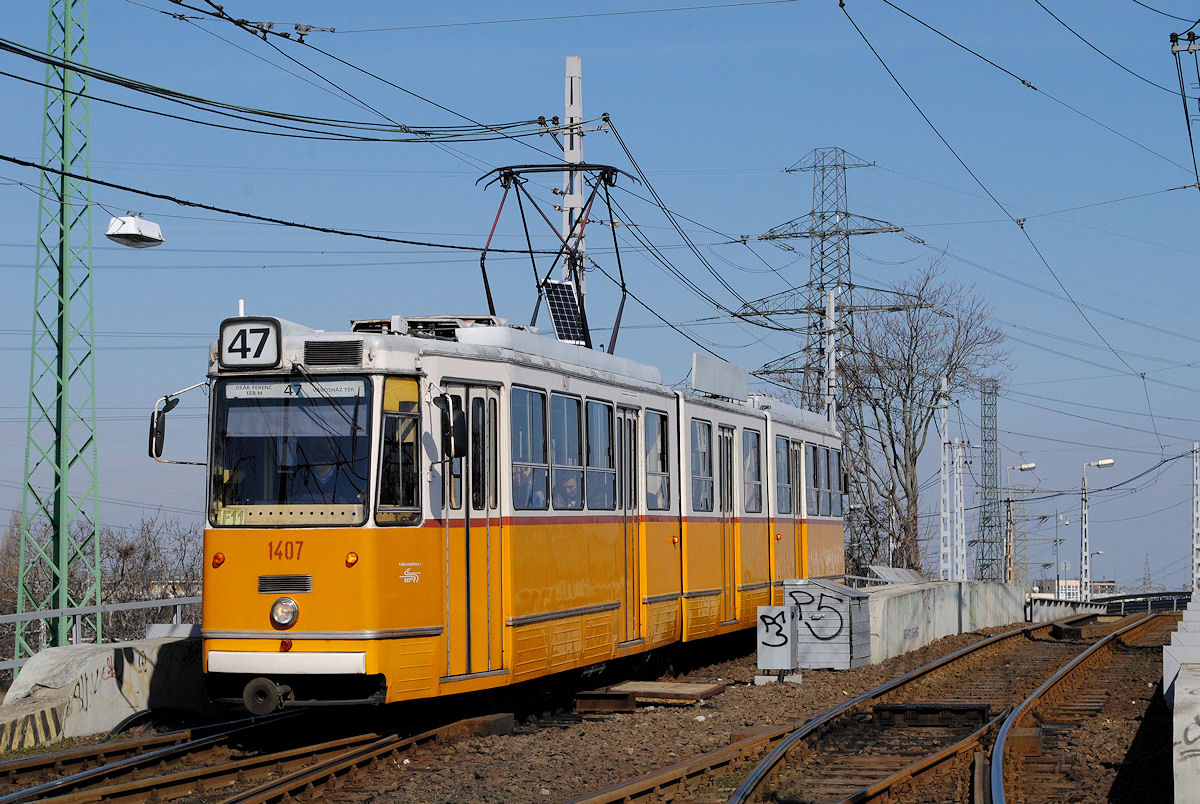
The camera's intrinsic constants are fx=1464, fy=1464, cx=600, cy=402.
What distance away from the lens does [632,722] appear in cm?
1298

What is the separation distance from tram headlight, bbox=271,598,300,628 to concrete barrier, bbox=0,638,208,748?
2504 mm

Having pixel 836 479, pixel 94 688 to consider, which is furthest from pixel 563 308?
pixel 94 688

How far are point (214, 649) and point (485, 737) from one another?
7.41 ft

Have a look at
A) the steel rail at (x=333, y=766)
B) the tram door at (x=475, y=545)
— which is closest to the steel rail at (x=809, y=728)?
the tram door at (x=475, y=545)

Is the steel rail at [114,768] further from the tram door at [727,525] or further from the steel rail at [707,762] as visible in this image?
the tram door at [727,525]

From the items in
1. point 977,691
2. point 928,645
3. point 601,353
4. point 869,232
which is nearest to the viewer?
point 601,353

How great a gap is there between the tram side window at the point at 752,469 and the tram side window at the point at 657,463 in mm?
2887

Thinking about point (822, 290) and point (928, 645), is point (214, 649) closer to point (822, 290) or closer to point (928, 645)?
point (928, 645)

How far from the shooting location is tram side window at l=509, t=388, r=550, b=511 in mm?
12188

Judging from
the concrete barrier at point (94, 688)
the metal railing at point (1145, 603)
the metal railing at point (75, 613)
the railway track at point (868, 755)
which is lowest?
the metal railing at point (1145, 603)

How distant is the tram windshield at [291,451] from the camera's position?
35.8 ft

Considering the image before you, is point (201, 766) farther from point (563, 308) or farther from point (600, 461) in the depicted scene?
point (563, 308)

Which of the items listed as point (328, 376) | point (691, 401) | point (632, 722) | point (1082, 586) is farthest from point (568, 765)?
point (1082, 586)

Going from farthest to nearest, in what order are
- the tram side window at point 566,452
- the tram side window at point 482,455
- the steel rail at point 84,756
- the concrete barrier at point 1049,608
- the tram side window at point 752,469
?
the concrete barrier at point 1049,608 < the tram side window at point 752,469 < the tram side window at point 566,452 < the tram side window at point 482,455 < the steel rail at point 84,756
